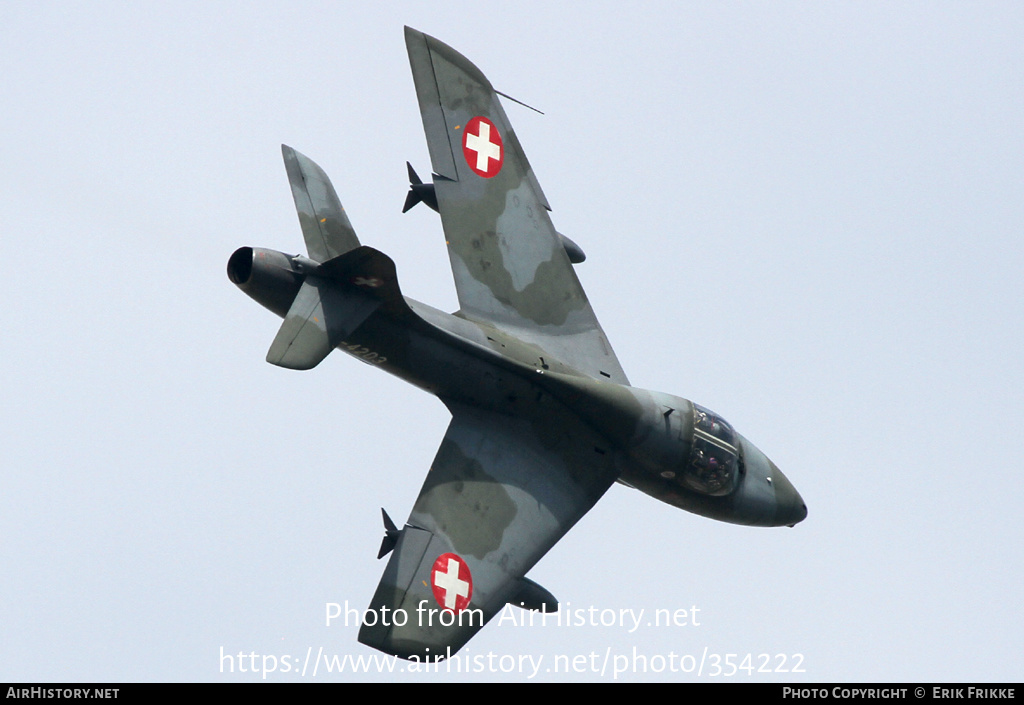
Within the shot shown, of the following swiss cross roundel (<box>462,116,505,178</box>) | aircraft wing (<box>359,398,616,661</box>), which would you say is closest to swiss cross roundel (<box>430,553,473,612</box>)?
aircraft wing (<box>359,398,616,661</box>)

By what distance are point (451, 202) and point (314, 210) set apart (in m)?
4.56

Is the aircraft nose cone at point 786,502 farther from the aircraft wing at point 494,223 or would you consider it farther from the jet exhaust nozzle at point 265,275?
the jet exhaust nozzle at point 265,275

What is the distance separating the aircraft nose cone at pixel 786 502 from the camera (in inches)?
1558

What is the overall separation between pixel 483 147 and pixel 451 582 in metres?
11.5

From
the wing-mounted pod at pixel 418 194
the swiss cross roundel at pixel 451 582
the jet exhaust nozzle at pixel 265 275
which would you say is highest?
the wing-mounted pod at pixel 418 194

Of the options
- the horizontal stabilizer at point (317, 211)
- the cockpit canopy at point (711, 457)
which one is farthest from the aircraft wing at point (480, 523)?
the horizontal stabilizer at point (317, 211)

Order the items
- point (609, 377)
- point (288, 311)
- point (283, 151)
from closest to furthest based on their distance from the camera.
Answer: point (288, 311)
point (283, 151)
point (609, 377)

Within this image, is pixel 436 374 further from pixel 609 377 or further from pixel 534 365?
pixel 609 377

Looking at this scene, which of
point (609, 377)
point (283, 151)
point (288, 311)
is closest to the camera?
point (288, 311)

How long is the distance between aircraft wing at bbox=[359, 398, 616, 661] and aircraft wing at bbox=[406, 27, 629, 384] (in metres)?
2.41

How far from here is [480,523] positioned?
3572 centimetres

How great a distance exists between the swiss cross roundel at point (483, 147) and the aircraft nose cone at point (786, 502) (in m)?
10.5

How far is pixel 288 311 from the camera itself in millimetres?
33531

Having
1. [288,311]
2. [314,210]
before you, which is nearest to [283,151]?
[314,210]
